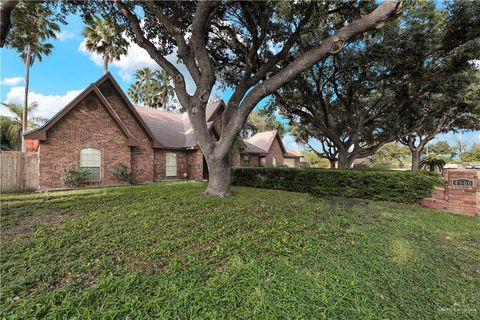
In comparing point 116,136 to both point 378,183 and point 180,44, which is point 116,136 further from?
point 378,183

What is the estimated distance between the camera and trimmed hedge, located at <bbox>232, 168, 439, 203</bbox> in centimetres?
812

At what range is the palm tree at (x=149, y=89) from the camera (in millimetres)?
27031

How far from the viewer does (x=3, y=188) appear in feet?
32.3

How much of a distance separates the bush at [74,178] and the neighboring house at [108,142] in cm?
28

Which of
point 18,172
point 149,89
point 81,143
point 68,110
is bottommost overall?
point 18,172

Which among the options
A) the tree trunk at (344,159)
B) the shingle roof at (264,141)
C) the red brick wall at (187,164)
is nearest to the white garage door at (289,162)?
the shingle roof at (264,141)

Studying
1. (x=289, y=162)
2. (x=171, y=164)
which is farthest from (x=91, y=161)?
(x=289, y=162)

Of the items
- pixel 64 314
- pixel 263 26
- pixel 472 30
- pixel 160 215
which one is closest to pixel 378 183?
pixel 472 30

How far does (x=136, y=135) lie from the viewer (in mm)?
14305

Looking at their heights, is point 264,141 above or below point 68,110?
below

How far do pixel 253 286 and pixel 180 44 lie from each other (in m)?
8.15

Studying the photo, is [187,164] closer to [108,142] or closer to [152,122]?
[152,122]

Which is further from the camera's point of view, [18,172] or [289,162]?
[289,162]

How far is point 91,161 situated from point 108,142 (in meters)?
1.39
